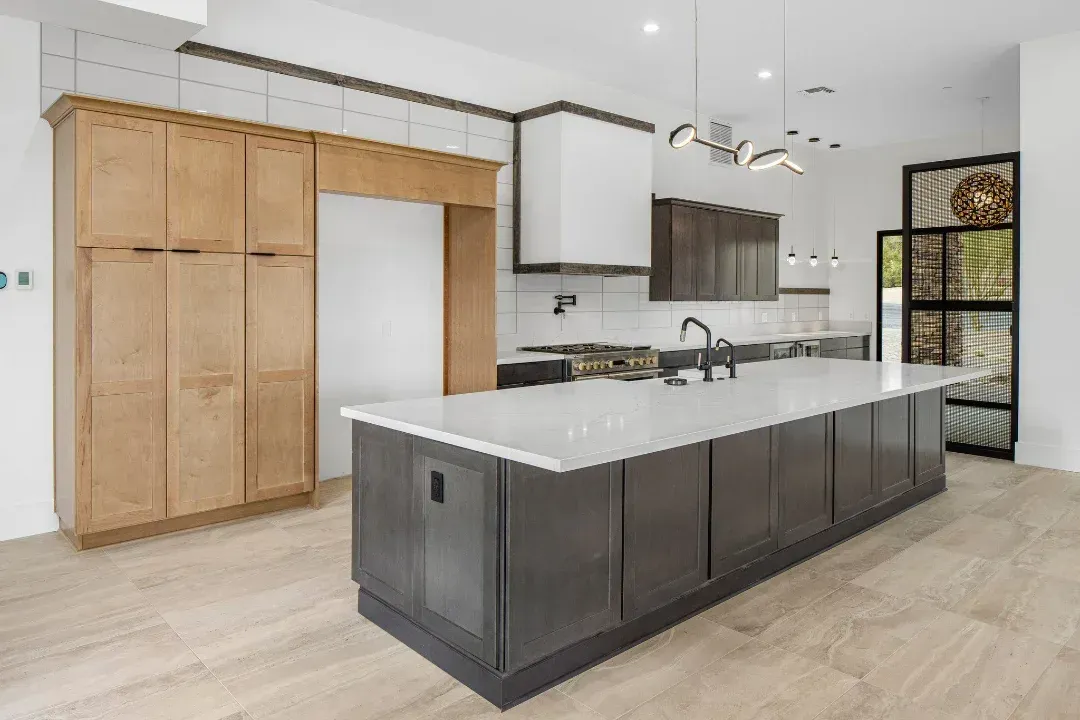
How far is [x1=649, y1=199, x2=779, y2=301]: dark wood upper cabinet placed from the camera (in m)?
6.89

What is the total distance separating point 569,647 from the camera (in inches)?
101

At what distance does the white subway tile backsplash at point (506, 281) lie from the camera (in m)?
5.93

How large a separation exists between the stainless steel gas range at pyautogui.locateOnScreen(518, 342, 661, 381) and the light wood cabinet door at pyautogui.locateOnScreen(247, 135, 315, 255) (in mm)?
2197

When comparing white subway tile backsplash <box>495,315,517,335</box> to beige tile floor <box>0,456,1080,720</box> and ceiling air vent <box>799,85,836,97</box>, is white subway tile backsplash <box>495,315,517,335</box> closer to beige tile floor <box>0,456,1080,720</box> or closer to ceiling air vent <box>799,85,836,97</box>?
beige tile floor <box>0,456,1080,720</box>

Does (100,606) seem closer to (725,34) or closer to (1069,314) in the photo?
(725,34)

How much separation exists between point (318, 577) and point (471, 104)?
147 inches

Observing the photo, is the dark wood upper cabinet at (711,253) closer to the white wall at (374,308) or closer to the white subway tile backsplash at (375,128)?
the white wall at (374,308)

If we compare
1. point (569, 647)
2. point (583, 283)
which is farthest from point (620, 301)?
point (569, 647)

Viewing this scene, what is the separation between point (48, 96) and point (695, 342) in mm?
5589

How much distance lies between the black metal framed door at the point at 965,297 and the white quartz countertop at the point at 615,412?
2.21 metres

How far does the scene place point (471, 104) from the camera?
18.7 feet

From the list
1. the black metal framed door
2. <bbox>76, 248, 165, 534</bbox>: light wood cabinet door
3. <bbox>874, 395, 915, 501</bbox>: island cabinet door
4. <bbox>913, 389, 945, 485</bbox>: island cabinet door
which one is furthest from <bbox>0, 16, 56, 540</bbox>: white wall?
the black metal framed door

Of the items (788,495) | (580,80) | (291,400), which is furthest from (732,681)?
(580,80)

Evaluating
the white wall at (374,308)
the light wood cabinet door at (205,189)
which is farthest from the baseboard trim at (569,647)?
the white wall at (374,308)
